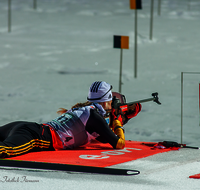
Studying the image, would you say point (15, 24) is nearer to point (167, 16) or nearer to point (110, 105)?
point (167, 16)

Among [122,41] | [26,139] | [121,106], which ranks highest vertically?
[122,41]

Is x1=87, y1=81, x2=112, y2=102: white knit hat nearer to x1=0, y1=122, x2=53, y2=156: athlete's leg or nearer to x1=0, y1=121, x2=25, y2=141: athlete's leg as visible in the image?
x1=0, y1=122, x2=53, y2=156: athlete's leg

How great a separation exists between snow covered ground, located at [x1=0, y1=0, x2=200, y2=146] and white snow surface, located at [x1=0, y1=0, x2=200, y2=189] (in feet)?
0.05

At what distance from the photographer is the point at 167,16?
16.5m

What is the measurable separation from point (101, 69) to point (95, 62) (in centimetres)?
76

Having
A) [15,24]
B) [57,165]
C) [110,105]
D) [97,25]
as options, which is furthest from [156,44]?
[57,165]

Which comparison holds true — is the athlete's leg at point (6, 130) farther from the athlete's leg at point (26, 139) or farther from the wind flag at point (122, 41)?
the wind flag at point (122, 41)

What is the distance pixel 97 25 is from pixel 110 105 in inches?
447

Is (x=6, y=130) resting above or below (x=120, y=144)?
above

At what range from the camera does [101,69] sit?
10.1 meters

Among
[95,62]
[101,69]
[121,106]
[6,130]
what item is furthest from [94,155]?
[95,62]

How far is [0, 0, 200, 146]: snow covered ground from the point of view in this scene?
262 inches

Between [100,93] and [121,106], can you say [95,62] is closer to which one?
[121,106]

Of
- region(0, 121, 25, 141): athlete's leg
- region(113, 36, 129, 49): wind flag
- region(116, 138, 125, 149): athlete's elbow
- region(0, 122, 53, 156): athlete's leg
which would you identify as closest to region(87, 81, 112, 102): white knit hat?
region(116, 138, 125, 149): athlete's elbow
